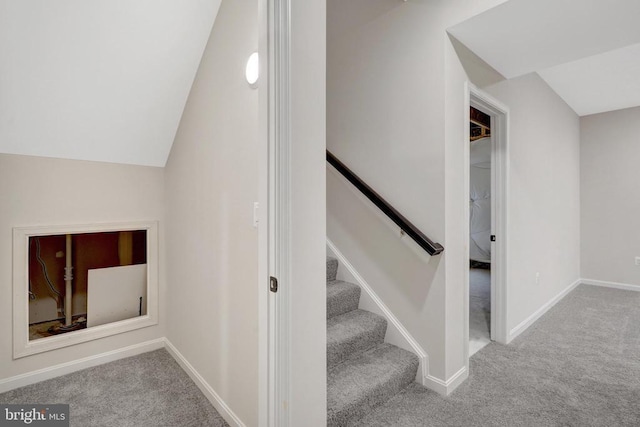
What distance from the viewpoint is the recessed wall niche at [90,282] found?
224cm

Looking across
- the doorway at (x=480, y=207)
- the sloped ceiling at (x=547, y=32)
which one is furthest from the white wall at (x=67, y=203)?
the doorway at (x=480, y=207)

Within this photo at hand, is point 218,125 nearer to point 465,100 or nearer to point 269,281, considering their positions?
point 269,281

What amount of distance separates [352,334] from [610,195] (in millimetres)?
4668

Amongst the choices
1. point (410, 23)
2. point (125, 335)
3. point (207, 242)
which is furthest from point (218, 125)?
point (125, 335)

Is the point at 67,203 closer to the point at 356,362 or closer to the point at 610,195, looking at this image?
the point at 356,362

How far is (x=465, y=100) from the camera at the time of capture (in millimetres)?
2068

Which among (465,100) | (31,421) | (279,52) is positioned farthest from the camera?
(465,100)

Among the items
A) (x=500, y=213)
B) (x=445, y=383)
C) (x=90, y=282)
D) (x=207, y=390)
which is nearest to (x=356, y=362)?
(x=445, y=383)

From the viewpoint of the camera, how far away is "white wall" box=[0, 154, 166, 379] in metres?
1.94

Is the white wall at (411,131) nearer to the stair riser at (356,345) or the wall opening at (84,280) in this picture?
the stair riser at (356,345)

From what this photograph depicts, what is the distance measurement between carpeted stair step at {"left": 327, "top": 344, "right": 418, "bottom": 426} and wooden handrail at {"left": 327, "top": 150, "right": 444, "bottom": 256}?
751 mm

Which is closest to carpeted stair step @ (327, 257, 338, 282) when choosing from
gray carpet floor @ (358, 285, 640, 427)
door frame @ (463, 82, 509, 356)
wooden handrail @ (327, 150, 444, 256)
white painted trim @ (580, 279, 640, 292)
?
wooden handrail @ (327, 150, 444, 256)

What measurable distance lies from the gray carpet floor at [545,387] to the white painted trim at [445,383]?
34mm

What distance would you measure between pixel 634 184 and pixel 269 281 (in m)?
5.43
